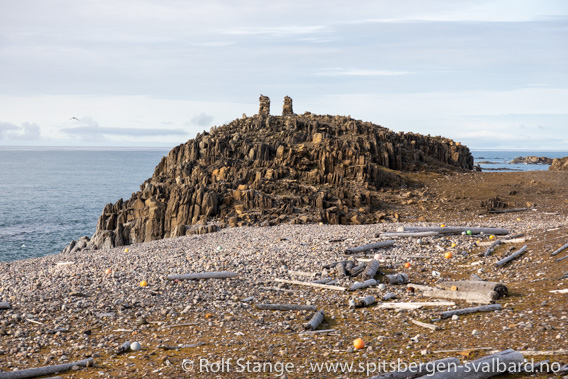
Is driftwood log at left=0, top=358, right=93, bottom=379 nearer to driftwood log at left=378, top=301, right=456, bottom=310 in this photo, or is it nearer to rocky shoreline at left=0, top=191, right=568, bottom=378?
rocky shoreline at left=0, top=191, right=568, bottom=378

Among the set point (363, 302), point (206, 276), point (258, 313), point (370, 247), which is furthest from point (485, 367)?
point (370, 247)

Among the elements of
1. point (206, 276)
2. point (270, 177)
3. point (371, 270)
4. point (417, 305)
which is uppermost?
point (270, 177)

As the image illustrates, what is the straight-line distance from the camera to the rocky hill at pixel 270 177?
106 feet

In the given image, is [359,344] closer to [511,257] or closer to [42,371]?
[42,371]

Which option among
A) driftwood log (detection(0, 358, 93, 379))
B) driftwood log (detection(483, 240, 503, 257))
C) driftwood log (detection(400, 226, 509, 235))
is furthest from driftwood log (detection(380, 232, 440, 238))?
driftwood log (detection(0, 358, 93, 379))

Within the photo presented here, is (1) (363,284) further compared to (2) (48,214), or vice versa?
(2) (48,214)

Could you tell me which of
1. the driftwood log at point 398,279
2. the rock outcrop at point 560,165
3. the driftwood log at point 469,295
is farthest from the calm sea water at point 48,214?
the rock outcrop at point 560,165

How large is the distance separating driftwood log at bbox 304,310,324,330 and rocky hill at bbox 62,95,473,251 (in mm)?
17669

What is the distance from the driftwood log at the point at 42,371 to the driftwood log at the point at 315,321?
4.82m

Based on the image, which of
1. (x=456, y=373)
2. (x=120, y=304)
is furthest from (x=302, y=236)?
(x=456, y=373)

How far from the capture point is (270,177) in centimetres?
3747

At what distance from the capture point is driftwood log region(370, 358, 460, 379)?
27.3ft

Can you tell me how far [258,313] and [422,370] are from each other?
19.6 ft

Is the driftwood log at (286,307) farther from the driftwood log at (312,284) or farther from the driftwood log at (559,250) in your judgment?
the driftwood log at (559,250)
